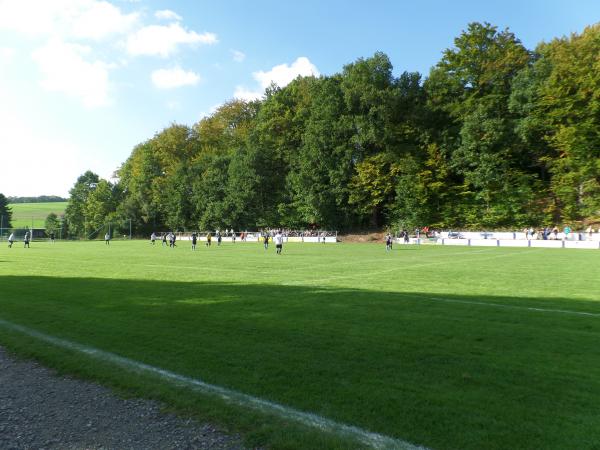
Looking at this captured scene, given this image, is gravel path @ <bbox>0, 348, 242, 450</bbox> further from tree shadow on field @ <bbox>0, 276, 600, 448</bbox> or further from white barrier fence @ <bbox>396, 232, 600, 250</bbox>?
white barrier fence @ <bbox>396, 232, 600, 250</bbox>

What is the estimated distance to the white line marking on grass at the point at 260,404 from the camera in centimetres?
389

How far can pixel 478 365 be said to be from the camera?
592cm

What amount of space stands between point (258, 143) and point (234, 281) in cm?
6153

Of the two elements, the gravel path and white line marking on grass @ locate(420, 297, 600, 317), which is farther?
white line marking on grass @ locate(420, 297, 600, 317)

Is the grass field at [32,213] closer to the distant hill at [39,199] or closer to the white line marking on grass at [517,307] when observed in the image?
the distant hill at [39,199]

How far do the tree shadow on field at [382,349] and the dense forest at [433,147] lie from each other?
152 feet

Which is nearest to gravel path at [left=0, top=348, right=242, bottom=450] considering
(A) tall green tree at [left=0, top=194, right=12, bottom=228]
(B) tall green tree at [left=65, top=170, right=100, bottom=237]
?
(B) tall green tree at [left=65, top=170, right=100, bottom=237]

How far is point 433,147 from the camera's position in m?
57.9

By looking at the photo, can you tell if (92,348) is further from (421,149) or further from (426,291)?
(421,149)

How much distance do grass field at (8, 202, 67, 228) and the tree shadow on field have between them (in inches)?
4879

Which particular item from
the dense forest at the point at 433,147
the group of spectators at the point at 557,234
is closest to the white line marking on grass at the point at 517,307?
the group of spectators at the point at 557,234

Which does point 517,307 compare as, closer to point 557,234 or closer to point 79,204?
point 557,234

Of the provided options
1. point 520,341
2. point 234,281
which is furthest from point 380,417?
point 234,281

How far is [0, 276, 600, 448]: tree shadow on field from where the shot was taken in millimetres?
4355
